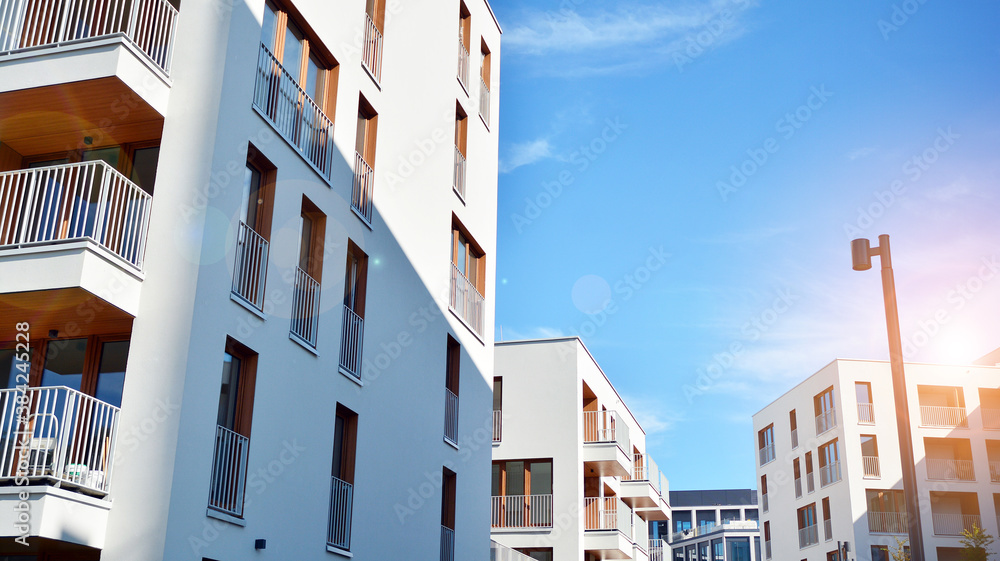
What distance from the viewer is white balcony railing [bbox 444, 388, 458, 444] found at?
19.7 m

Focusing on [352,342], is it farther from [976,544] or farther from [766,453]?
[766,453]

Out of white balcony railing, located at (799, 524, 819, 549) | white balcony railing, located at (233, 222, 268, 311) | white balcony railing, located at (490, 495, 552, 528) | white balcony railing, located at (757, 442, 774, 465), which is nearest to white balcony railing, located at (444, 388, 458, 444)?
white balcony railing, located at (233, 222, 268, 311)

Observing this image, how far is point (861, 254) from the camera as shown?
10.2m

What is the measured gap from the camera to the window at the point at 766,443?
5778cm

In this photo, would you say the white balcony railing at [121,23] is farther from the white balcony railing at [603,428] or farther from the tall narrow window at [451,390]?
the white balcony railing at [603,428]

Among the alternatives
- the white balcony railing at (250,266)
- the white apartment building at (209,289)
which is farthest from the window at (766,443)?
the white balcony railing at (250,266)

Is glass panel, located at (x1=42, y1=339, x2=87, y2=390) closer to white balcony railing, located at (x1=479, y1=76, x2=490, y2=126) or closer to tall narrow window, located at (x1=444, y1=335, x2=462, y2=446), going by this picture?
tall narrow window, located at (x1=444, y1=335, x2=462, y2=446)

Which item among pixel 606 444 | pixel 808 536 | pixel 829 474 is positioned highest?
pixel 829 474

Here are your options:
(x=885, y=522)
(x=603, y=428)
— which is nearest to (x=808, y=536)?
(x=885, y=522)

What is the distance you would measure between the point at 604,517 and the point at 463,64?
1627 cm

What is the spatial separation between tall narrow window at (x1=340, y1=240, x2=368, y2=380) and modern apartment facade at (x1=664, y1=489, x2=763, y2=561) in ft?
227

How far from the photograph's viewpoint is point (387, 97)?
711 inches

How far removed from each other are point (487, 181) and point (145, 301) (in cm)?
1348

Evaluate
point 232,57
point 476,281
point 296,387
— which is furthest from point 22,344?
point 476,281
